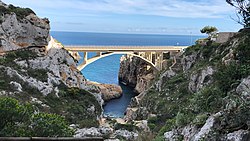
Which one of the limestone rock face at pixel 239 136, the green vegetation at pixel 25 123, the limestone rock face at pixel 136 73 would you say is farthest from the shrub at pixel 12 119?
the limestone rock face at pixel 136 73

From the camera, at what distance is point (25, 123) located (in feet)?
39.2

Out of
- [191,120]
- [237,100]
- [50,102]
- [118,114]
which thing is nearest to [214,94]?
[191,120]

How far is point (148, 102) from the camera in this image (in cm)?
3638

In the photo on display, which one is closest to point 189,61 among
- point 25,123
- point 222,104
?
point 222,104

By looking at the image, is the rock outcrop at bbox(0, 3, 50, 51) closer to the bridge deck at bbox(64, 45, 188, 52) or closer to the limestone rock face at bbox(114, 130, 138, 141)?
the bridge deck at bbox(64, 45, 188, 52)

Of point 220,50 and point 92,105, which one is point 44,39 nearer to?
point 92,105

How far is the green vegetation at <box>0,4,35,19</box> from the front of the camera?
2952 centimetres

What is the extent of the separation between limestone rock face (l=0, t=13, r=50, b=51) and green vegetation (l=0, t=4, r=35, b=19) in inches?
14.7

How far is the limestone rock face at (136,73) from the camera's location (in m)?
63.5

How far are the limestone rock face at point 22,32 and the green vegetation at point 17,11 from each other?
375mm

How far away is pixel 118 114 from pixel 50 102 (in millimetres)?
23293

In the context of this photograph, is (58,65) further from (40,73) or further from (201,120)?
(201,120)

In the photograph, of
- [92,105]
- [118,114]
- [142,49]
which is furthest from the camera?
[142,49]

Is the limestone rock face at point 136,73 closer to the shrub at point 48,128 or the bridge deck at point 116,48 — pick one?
the bridge deck at point 116,48
